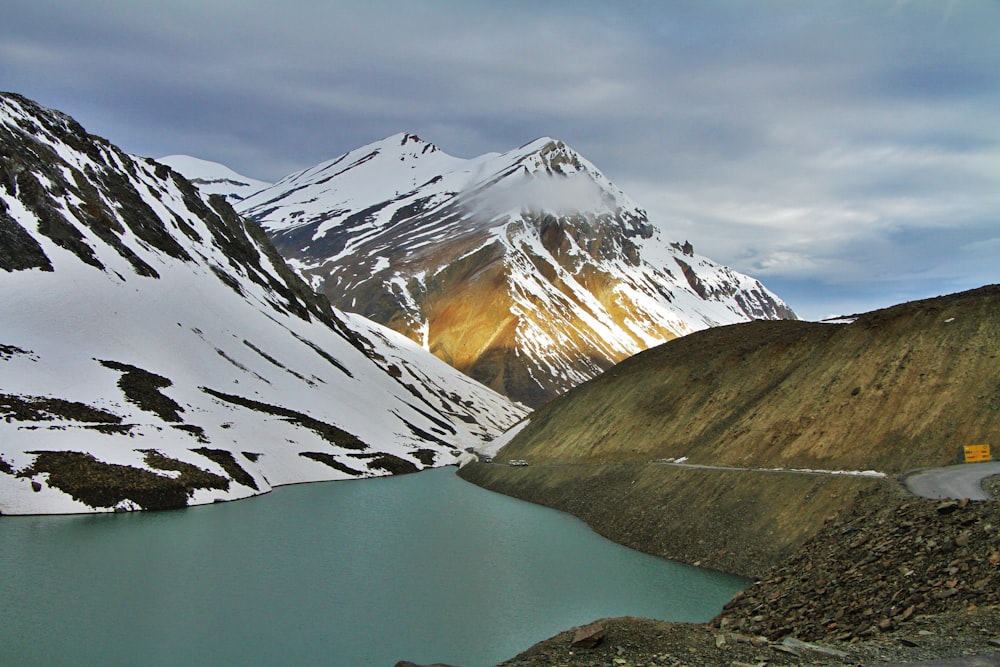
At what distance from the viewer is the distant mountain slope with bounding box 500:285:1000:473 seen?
4225 centimetres

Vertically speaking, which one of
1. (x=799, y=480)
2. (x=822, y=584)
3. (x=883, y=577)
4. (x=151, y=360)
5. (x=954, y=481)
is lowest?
(x=822, y=584)

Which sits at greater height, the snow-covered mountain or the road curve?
the snow-covered mountain

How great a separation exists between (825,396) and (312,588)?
120ft

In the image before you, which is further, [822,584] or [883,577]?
[822,584]

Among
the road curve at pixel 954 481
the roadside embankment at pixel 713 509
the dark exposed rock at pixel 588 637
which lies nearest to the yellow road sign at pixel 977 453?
the road curve at pixel 954 481

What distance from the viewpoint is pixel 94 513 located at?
5788cm

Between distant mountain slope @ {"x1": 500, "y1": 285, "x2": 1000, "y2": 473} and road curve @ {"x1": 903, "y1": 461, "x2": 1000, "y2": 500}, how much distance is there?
2.30m

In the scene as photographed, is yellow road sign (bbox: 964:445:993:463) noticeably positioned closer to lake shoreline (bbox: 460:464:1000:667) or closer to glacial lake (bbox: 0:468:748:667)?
lake shoreline (bbox: 460:464:1000:667)

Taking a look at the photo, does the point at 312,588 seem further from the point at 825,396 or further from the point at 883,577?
the point at 825,396

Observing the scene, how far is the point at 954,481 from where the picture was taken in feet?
110

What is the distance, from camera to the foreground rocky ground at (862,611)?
18.9 meters

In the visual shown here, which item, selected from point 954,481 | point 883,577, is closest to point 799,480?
point 954,481

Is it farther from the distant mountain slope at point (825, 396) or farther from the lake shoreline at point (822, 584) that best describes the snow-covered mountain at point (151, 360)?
the lake shoreline at point (822, 584)

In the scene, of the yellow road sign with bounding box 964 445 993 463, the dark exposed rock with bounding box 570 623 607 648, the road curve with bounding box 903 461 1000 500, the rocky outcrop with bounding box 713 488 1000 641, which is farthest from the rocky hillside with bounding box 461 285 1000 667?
the road curve with bounding box 903 461 1000 500
